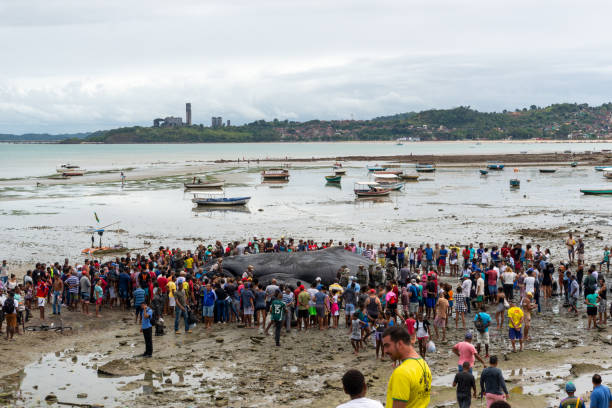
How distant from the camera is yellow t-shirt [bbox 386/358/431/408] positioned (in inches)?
192

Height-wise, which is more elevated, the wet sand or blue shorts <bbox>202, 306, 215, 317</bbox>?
blue shorts <bbox>202, 306, 215, 317</bbox>

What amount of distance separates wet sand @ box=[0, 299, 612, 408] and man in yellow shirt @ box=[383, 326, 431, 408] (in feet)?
20.7

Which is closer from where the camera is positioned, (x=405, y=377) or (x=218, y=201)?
A: (x=405, y=377)

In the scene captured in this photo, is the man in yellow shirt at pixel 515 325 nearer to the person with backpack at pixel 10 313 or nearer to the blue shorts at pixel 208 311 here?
the blue shorts at pixel 208 311

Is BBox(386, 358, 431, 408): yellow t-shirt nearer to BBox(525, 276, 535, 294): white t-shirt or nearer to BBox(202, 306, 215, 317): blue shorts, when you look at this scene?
BBox(202, 306, 215, 317): blue shorts

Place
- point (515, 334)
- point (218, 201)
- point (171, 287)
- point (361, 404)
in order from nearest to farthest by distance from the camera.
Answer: point (361, 404)
point (515, 334)
point (171, 287)
point (218, 201)

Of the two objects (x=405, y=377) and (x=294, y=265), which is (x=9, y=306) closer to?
(x=294, y=265)

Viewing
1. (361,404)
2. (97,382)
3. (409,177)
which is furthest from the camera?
(409,177)

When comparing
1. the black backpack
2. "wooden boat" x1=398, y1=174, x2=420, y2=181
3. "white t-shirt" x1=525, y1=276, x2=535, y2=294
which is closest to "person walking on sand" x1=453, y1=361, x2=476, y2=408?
"white t-shirt" x1=525, y1=276, x2=535, y2=294

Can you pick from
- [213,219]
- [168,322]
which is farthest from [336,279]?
[213,219]

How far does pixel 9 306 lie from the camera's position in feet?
49.2

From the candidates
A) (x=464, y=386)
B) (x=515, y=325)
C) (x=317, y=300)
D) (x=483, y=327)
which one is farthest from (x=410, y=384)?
(x=317, y=300)

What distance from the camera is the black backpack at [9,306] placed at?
15.0 metres

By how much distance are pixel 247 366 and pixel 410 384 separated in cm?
910
